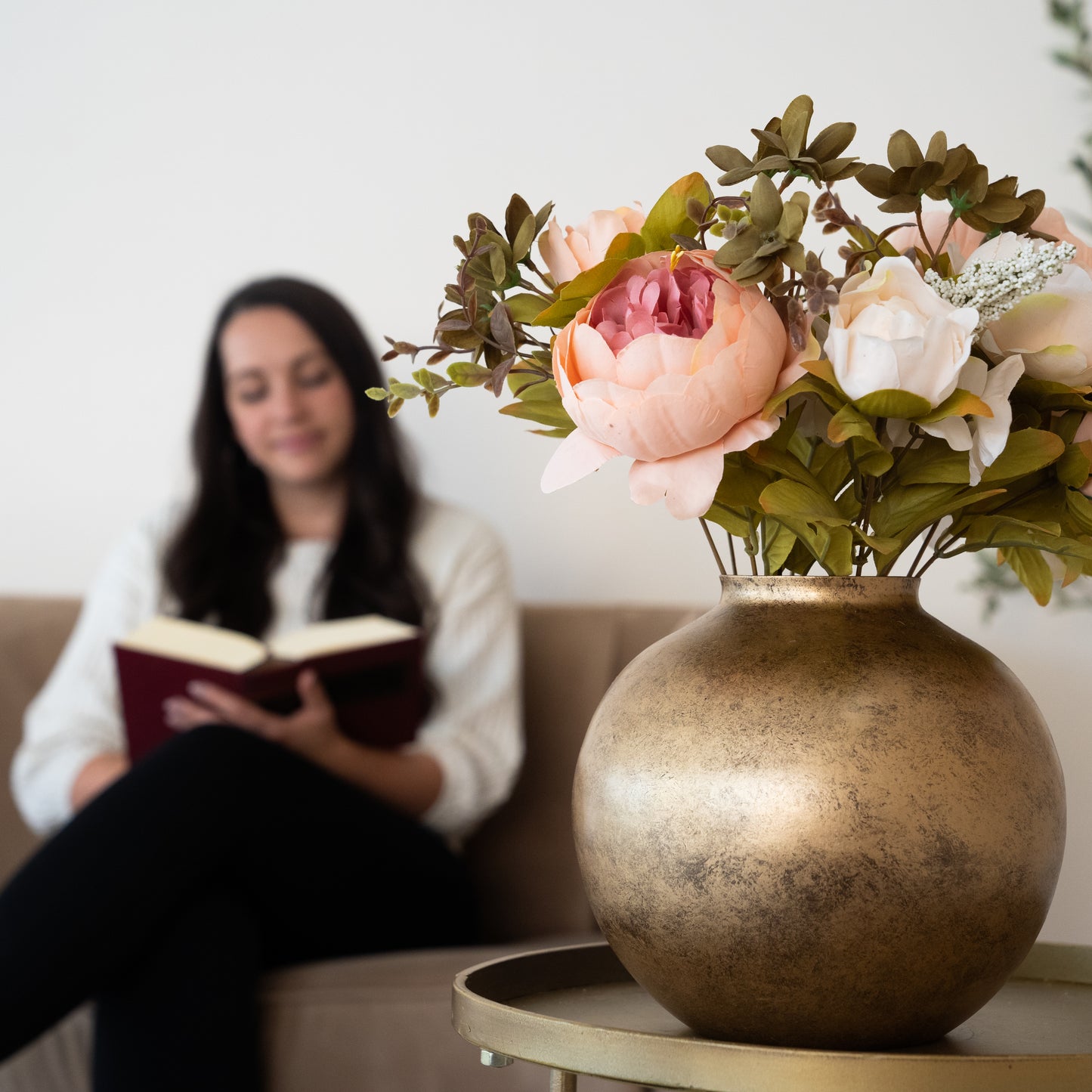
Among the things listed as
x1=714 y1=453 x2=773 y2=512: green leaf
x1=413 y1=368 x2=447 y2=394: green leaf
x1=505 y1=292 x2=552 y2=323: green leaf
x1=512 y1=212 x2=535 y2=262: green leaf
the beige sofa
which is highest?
x1=512 y1=212 x2=535 y2=262: green leaf

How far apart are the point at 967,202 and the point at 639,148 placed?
48.3 inches

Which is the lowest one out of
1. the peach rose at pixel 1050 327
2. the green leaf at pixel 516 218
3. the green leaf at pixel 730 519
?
the green leaf at pixel 730 519

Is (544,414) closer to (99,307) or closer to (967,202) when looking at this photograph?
(967,202)

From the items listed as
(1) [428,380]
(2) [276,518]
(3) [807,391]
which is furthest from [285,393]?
(3) [807,391]

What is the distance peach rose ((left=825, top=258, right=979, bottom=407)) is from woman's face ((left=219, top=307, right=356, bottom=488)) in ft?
4.08

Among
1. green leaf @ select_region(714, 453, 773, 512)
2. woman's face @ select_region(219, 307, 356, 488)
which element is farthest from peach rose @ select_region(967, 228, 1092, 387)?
woman's face @ select_region(219, 307, 356, 488)

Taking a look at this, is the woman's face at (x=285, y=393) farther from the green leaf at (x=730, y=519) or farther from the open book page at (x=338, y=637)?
the green leaf at (x=730, y=519)

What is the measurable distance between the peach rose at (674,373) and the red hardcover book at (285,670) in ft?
2.87

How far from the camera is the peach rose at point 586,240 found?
0.53 meters

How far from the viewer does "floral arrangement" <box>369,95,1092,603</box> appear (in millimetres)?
469

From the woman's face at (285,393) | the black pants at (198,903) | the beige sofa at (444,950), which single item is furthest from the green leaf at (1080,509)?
the woman's face at (285,393)

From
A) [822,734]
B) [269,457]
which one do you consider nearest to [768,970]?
[822,734]

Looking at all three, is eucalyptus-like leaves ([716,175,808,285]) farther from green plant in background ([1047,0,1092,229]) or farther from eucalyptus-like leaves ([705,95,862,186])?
green plant in background ([1047,0,1092,229])

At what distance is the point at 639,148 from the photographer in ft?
5.45
